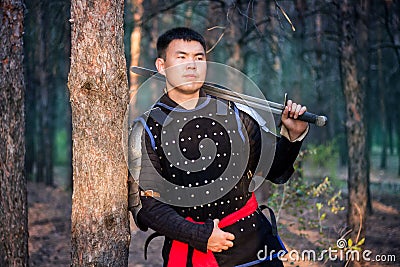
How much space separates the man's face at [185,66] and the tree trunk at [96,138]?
0.33 metres

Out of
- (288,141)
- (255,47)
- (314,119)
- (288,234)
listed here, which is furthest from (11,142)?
(255,47)

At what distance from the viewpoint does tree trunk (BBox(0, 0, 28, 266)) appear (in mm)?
5141

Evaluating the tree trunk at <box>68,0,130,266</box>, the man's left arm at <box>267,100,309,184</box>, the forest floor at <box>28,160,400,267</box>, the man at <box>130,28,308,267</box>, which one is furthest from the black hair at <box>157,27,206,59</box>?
the forest floor at <box>28,160,400,267</box>

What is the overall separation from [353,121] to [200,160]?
483 cm

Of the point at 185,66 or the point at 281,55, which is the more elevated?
the point at 281,55

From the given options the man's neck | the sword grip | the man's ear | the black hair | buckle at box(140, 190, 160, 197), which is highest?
the black hair

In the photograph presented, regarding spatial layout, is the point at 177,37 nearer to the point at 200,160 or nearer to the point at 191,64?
the point at 191,64

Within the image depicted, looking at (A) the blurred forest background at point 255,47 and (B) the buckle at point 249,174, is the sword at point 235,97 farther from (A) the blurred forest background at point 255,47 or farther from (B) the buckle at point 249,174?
(A) the blurred forest background at point 255,47

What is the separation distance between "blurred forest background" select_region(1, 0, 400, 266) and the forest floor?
195 mm

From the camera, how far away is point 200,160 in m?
3.07

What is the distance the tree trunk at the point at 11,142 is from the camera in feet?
16.9

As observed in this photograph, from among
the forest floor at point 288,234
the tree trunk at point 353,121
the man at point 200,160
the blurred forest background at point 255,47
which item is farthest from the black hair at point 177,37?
the tree trunk at point 353,121

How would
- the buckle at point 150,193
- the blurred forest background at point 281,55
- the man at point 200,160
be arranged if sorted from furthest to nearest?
1. the blurred forest background at point 281,55
2. the man at point 200,160
3. the buckle at point 150,193

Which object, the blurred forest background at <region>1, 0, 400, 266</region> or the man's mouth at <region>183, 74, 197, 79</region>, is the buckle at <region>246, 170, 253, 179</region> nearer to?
the man's mouth at <region>183, 74, 197, 79</region>
